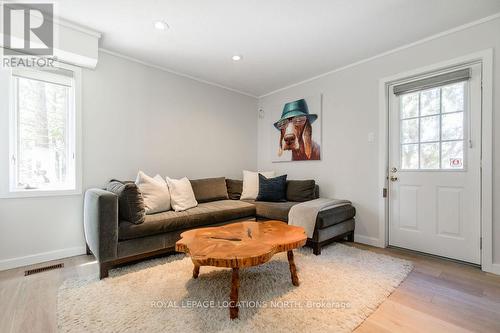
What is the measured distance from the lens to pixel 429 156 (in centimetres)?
264

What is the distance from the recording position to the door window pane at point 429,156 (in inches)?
102

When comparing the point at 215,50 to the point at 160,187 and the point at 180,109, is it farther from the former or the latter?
the point at 160,187

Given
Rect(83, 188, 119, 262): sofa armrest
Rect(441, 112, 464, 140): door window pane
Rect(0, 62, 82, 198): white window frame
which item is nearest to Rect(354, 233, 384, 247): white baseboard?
Rect(441, 112, 464, 140): door window pane

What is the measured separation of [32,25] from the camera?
85.9 inches

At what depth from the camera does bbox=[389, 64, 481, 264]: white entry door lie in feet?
7.68

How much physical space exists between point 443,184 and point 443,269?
87 centimetres

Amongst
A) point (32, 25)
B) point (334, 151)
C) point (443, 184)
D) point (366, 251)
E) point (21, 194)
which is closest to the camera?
point (32, 25)

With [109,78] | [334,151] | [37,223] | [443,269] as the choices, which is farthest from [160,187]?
[443,269]

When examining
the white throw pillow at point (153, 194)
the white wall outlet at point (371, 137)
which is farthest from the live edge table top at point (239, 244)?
the white wall outlet at point (371, 137)

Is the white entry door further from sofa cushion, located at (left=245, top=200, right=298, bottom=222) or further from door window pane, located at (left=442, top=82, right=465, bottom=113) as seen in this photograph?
sofa cushion, located at (left=245, top=200, right=298, bottom=222)

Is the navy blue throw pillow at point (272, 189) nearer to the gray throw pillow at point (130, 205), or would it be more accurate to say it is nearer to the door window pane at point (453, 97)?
the gray throw pillow at point (130, 205)

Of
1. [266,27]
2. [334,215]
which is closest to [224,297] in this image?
[334,215]

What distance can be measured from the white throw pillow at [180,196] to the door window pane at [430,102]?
9.64 ft

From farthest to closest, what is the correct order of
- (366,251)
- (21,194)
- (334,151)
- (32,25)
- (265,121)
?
(265,121) → (334,151) → (366,251) → (21,194) → (32,25)
